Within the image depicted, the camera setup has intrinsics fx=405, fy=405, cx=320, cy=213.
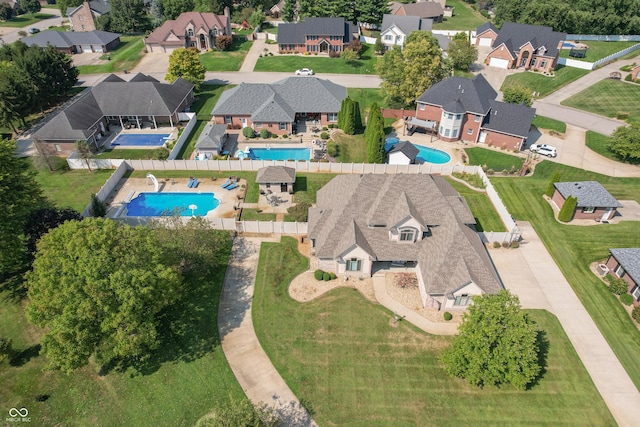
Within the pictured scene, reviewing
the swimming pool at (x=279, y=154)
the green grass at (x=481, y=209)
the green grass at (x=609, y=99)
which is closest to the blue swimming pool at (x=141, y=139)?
the swimming pool at (x=279, y=154)

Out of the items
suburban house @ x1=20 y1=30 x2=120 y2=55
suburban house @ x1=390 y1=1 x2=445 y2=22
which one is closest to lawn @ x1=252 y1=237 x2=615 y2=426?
suburban house @ x1=20 y1=30 x2=120 y2=55

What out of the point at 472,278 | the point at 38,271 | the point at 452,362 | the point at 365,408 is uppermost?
the point at 38,271

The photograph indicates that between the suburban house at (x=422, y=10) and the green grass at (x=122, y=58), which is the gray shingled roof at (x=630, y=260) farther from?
the suburban house at (x=422, y=10)

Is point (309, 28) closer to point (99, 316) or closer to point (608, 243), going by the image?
point (608, 243)

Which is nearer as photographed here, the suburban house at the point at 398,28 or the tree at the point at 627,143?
the tree at the point at 627,143

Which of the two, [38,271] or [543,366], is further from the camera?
[543,366]

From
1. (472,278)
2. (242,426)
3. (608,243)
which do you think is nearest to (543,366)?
(472,278)

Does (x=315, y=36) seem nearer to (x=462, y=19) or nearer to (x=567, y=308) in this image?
(x=462, y=19)
